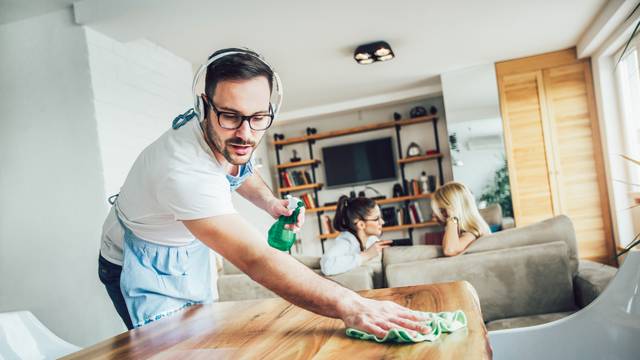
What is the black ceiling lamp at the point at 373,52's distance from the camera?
430cm

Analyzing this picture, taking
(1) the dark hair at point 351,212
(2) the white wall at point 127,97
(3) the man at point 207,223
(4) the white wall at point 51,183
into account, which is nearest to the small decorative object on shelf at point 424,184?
(1) the dark hair at point 351,212

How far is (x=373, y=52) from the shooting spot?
14.3ft

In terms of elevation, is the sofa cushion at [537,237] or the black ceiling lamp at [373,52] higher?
the black ceiling lamp at [373,52]

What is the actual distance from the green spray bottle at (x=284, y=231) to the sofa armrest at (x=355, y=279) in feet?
3.48

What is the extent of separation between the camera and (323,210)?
729 centimetres

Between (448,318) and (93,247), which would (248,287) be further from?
(448,318)

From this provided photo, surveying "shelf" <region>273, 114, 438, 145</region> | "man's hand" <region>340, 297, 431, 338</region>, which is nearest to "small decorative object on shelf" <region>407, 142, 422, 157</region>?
"shelf" <region>273, 114, 438, 145</region>

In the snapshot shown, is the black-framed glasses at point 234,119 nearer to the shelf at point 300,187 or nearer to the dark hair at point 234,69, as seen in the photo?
the dark hair at point 234,69

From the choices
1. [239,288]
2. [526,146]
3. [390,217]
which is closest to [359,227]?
[239,288]

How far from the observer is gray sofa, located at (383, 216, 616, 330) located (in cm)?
216

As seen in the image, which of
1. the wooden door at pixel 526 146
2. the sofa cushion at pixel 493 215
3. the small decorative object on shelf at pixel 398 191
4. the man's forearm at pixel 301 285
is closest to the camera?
the man's forearm at pixel 301 285

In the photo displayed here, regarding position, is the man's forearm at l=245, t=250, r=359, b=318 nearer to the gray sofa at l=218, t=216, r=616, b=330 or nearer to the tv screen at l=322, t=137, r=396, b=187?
the gray sofa at l=218, t=216, r=616, b=330

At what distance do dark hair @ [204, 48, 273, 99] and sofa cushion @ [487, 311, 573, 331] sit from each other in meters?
1.62

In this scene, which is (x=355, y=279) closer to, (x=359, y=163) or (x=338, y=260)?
(x=338, y=260)
